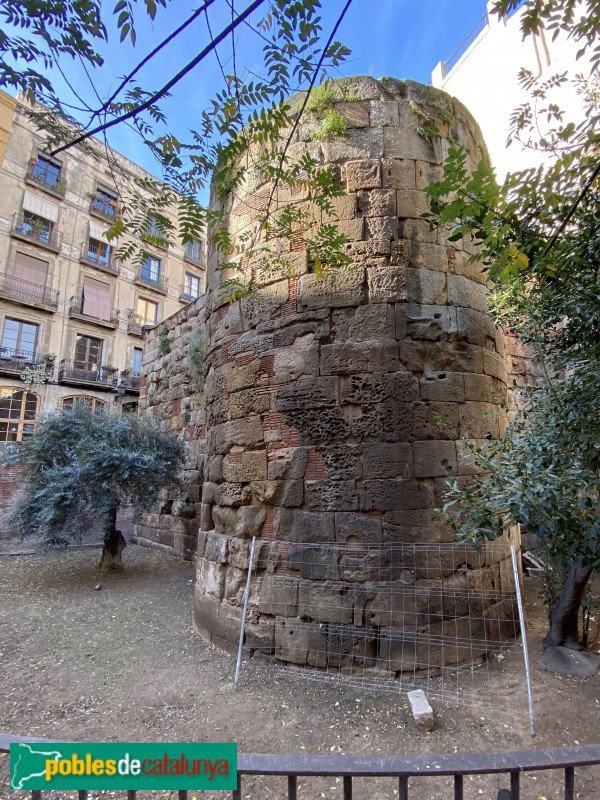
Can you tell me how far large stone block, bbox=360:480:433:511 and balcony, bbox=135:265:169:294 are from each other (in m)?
20.3

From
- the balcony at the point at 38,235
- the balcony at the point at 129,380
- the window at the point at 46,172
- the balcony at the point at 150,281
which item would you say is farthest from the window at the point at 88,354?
the window at the point at 46,172

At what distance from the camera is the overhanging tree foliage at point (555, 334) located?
257cm

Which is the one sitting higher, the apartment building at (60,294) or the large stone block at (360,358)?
the apartment building at (60,294)

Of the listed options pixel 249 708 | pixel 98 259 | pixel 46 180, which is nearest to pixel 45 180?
pixel 46 180

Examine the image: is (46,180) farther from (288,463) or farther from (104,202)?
(288,463)

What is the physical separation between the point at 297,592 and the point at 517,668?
1903 millimetres

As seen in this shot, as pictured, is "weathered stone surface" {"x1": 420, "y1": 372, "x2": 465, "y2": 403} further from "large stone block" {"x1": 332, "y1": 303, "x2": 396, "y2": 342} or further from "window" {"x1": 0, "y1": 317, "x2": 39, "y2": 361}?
"window" {"x1": 0, "y1": 317, "x2": 39, "y2": 361}

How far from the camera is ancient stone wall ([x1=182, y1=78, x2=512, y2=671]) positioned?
12.0 feet

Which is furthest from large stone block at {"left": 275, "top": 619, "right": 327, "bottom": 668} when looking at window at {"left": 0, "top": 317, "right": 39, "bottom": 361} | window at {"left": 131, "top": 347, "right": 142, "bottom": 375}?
window at {"left": 131, "top": 347, "right": 142, "bottom": 375}

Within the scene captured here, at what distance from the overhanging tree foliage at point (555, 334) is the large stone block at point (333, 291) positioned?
38.0 inches

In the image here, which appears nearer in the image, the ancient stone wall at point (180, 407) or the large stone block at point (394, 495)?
the large stone block at point (394, 495)

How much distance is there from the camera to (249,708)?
3129 mm

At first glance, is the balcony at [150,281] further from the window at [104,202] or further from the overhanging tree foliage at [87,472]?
the overhanging tree foliage at [87,472]

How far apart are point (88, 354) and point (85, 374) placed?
1128 mm
